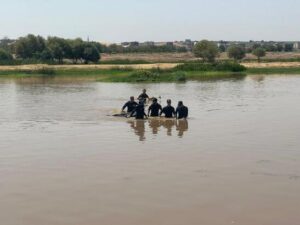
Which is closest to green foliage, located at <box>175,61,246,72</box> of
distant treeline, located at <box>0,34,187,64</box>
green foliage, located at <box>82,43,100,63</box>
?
green foliage, located at <box>82,43,100,63</box>

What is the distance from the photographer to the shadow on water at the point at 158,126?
1997cm

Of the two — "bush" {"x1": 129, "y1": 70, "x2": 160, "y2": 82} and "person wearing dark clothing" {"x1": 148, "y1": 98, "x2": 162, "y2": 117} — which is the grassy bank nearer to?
"bush" {"x1": 129, "y1": 70, "x2": 160, "y2": 82}

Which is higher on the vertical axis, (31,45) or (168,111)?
(31,45)

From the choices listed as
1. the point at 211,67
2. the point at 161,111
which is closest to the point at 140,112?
the point at 161,111

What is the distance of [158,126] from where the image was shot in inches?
853

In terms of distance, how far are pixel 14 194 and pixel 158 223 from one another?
3.66 metres

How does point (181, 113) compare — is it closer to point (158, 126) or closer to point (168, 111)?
point (168, 111)

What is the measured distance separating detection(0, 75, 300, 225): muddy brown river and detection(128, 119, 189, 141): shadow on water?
42mm

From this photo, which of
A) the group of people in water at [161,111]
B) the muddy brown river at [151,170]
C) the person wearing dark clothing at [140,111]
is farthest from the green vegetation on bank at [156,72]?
the person wearing dark clothing at [140,111]

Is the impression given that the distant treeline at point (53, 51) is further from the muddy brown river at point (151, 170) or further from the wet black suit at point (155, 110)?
the wet black suit at point (155, 110)

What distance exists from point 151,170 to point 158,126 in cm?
811

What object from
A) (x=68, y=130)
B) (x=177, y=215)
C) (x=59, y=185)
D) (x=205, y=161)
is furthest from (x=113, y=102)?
(x=177, y=215)

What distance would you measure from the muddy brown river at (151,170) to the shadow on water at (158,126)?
1.7 inches

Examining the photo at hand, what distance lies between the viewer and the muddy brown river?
1014cm
